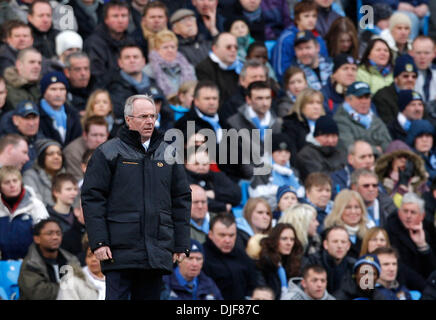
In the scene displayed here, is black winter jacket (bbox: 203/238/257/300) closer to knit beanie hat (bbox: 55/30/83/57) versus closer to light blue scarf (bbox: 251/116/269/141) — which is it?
light blue scarf (bbox: 251/116/269/141)

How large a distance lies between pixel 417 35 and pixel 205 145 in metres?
6.68

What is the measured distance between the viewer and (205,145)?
1402 centimetres

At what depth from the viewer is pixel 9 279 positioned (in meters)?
11.8

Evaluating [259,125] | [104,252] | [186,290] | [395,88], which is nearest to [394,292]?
[186,290]

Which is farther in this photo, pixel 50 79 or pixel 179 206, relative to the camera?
pixel 50 79

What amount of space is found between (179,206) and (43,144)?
4.55 metres

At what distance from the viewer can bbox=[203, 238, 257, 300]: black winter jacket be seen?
1258 cm

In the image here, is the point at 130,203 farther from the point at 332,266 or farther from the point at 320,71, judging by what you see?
the point at 320,71

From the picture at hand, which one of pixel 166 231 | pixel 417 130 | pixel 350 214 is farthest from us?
pixel 417 130

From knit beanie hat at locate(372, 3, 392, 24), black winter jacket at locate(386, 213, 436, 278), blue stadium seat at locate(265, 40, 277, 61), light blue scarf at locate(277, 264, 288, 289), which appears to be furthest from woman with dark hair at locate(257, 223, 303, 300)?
knit beanie hat at locate(372, 3, 392, 24)

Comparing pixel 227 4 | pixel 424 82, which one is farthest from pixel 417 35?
pixel 227 4

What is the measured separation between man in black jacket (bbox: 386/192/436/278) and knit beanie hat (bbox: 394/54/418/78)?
3.24 meters

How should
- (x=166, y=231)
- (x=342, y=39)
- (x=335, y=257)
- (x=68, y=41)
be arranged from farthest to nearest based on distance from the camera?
(x=342, y=39), (x=68, y=41), (x=335, y=257), (x=166, y=231)
